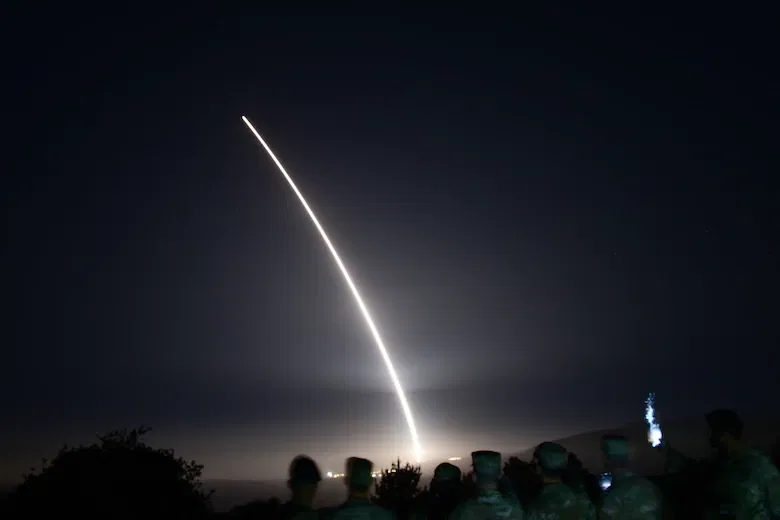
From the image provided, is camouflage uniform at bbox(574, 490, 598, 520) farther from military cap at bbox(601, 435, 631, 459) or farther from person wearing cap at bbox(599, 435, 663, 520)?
military cap at bbox(601, 435, 631, 459)

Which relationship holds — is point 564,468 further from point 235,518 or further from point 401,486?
point 401,486

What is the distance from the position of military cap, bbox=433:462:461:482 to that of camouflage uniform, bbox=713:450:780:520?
14.8ft

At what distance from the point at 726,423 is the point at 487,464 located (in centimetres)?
217

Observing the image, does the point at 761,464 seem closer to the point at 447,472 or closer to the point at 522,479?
the point at 447,472

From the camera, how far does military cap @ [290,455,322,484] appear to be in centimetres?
651

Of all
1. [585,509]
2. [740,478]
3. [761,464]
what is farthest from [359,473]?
[761,464]

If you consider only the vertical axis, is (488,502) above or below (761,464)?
below

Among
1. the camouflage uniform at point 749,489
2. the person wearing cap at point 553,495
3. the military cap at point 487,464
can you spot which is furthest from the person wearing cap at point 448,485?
the camouflage uniform at point 749,489

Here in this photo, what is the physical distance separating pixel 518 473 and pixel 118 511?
11012 mm

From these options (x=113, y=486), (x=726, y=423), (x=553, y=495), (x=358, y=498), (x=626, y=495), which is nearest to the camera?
(x=358, y=498)

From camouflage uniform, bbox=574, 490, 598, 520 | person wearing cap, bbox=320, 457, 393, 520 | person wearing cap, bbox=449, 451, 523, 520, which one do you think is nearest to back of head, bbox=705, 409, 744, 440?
camouflage uniform, bbox=574, 490, 598, 520

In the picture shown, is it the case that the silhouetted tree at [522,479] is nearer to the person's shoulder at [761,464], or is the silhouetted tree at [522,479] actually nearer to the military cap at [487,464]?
the military cap at [487,464]

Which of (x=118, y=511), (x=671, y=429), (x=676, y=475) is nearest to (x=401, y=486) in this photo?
(x=118, y=511)

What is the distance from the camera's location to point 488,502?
6.49m
